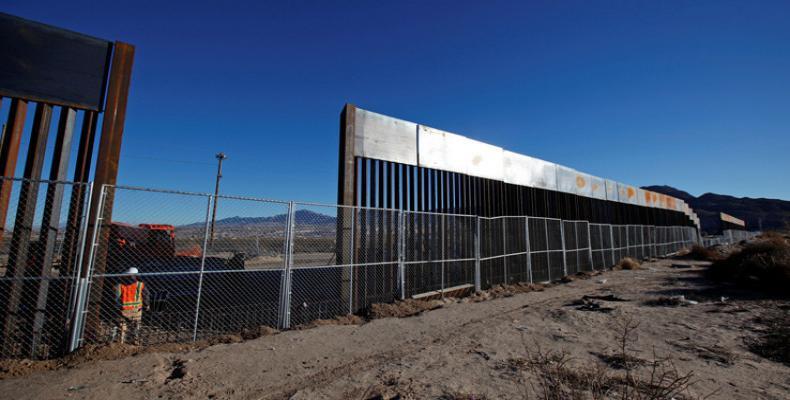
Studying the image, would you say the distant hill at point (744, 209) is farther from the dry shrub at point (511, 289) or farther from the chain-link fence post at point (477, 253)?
the chain-link fence post at point (477, 253)

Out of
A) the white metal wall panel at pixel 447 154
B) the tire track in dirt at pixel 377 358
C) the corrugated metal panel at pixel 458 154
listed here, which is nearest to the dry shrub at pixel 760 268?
the white metal wall panel at pixel 447 154

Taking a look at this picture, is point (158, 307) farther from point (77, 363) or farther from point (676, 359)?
point (676, 359)

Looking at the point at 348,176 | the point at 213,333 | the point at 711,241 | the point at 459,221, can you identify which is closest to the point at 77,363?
the point at 213,333

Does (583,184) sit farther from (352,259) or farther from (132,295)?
(132,295)

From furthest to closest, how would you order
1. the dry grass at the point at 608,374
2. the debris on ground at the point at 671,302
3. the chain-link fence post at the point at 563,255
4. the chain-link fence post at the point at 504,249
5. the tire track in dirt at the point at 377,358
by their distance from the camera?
1. the chain-link fence post at the point at 563,255
2. the chain-link fence post at the point at 504,249
3. the debris on ground at the point at 671,302
4. the tire track in dirt at the point at 377,358
5. the dry grass at the point at 608,374

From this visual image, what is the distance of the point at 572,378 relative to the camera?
3.81 m

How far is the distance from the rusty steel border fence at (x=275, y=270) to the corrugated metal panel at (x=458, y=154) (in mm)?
1799

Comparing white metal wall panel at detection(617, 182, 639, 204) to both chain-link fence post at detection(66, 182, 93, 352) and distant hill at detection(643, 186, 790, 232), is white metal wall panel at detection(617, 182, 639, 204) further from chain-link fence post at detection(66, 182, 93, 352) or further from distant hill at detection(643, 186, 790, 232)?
distant hill at detection(643, 186, 790, 232)

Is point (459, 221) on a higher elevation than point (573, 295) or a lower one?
higher

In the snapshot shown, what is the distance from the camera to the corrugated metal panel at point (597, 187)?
2124cm

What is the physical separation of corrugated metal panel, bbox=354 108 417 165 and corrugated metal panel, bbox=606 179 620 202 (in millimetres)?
19130

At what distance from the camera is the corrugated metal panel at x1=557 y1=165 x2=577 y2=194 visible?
17.6 meters

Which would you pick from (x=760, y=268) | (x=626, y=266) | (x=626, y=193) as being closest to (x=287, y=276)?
(x=760, y=268)

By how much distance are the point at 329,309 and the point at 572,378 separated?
17.5ft
